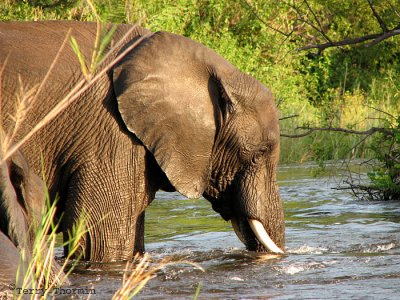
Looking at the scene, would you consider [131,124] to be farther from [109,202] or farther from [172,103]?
[109,202]

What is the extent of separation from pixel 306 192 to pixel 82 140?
559cm

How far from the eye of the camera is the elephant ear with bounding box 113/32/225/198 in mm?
6398

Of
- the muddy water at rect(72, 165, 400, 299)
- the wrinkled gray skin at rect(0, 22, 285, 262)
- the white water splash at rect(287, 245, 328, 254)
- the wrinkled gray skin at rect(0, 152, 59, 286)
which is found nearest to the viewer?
the wrinkled gray skin at rect(0, 152, 59, 286)

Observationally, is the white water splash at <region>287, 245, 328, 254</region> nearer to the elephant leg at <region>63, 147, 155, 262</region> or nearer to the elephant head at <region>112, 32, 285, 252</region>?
the elephant head at <region>112, 32, 285, 252</region>

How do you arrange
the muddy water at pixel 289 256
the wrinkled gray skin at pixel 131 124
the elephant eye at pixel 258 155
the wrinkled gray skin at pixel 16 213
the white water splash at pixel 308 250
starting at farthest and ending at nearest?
the white water splash at pixel 308 250
the elephant eye at pixel 258 155
the wrinkled gray skin at pixel 131 124
the muddy water at pixel 289 256
the wrinkled gray skin at pixel 16 213

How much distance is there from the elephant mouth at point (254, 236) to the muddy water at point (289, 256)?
0.07m

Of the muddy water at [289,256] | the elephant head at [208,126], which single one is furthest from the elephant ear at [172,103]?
the muddy water at [289,256]

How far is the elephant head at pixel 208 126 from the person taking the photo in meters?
6.46

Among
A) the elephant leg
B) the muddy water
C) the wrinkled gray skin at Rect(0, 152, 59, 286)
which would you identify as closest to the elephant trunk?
the muddy water

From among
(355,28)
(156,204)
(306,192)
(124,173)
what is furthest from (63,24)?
(355,28)

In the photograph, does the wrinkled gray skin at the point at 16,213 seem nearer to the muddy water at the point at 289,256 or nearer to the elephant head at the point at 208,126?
the muddy water at the point at 289,256

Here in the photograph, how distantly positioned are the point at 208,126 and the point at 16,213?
240cm

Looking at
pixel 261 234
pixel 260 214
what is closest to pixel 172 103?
pixel 260 214

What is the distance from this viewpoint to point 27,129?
6176 mm
